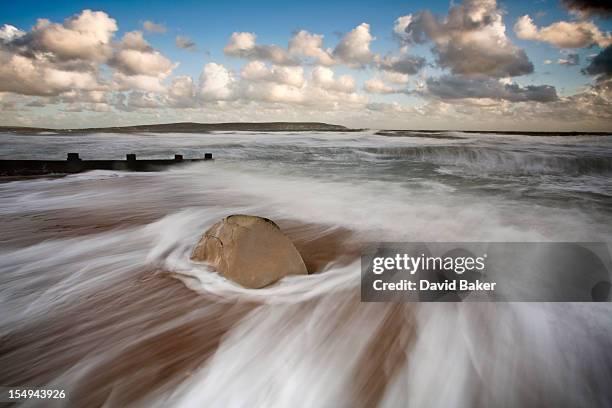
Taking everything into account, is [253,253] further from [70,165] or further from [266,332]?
[70,165]

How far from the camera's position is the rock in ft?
9.26

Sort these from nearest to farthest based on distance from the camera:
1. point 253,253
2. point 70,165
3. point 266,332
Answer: point 266,332 → point 253,253 → point 70,165

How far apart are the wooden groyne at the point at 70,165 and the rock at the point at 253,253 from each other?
32.7ft

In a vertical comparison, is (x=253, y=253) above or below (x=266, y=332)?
above

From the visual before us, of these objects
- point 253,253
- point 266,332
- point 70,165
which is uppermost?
point 70,165

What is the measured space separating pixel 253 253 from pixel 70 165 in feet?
34.1

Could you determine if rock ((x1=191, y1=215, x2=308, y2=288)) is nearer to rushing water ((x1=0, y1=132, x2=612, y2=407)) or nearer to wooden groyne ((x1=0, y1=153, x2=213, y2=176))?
rushing water ((x1=0, y1=132, x2=612, y2=407))

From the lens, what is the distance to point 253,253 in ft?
9.48

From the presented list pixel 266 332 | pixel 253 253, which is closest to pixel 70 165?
pixel 253 253

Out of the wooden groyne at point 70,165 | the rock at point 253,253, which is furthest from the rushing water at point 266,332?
the wooden groyne at point 70,165

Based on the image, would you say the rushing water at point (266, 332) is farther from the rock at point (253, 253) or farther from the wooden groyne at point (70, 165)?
the wooden groyne at point (70, 165)

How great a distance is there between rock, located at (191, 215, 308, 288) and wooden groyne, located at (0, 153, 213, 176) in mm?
9952

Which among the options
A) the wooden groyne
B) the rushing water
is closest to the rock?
the rushing water

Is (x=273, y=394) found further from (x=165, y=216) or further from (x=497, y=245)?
(x=165, y=216)
